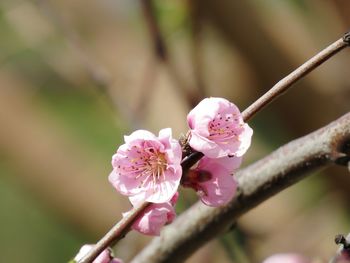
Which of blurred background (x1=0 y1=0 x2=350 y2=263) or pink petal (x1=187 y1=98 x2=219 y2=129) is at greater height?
pink petal (x1=187 y1=98 x2=219 y2=129)

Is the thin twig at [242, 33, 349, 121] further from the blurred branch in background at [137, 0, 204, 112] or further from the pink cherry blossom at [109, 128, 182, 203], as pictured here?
the blurred branch in background at [137, 0, 204, 112]

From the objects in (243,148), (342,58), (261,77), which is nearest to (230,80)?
(261,77)

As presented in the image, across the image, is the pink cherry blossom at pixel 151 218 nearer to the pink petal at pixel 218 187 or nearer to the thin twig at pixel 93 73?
the pink petal at pixel 218 187

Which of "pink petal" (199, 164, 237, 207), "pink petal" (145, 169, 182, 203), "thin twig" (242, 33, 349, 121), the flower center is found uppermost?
"thin twig" (242, 33, 349, 121)

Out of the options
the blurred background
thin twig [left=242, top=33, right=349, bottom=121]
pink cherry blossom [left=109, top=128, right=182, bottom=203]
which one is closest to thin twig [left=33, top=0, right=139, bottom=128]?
the blurred background

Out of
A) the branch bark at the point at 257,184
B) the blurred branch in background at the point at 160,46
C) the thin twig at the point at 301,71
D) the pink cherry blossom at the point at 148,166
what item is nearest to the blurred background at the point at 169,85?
the blurred branch in background at the point at 160,46

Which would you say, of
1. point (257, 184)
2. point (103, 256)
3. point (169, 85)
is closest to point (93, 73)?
point (169, 85)

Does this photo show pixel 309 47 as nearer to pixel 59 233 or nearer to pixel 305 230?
pixel 305 230

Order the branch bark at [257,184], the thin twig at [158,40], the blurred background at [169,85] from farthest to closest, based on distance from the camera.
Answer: the blurred background at [169,85] → the thin twig at [158,40] → the branch bark at [257,184]
